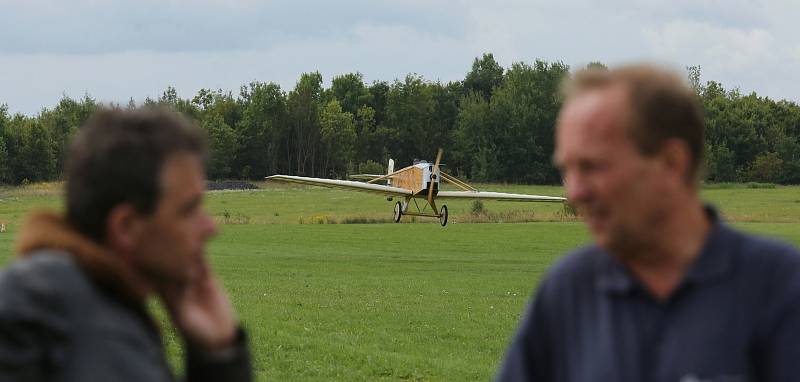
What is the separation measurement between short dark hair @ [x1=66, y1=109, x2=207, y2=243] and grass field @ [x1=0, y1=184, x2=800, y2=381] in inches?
409

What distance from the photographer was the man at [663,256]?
252 cm

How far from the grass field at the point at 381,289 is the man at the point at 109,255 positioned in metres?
10.3

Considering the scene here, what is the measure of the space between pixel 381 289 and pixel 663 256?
22337mm

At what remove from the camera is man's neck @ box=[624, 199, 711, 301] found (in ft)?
8.47

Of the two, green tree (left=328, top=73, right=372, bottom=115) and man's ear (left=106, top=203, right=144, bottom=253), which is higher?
green tree (left=328, top=73, right=372, bottom=115)

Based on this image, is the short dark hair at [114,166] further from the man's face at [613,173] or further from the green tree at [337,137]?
the green tree at [337,137]

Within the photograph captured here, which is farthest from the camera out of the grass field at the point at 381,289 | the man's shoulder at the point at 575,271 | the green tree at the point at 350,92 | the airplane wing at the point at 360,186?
the green tree at the point at 350,92

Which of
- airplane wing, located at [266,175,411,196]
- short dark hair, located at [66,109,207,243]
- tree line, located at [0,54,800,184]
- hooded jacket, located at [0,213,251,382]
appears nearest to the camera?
hooded jacket, located at [0,213,251,382]

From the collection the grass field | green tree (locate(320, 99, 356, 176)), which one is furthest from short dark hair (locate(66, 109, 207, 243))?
green tree (locate(320, 99, 356, 176))

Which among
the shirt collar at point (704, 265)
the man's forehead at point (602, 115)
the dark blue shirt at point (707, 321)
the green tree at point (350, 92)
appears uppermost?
the green tree at point (350, 92)

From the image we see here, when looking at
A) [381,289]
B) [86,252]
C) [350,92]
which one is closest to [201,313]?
[86,252]

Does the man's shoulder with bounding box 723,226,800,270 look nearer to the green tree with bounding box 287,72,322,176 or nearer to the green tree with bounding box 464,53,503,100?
the green tree with bounding box 287,72,322,176

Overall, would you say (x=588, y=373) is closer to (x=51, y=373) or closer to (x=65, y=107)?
(x=51, y=373)

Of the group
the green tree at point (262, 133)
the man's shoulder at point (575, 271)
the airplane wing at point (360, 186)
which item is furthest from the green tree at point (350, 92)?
the man's shoulder at point (575, 271)
